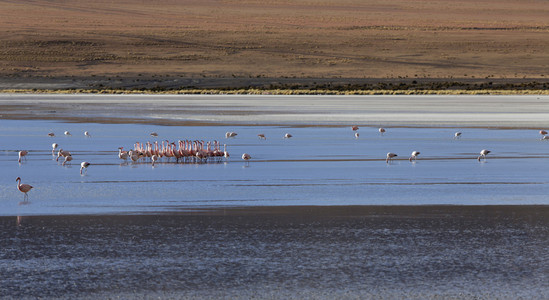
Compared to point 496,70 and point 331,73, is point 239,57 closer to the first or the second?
point 331,73

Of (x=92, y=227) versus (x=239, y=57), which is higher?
(x=239, y=57)

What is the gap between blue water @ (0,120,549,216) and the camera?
1123 centimetres

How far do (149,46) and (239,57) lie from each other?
11733 millimetres

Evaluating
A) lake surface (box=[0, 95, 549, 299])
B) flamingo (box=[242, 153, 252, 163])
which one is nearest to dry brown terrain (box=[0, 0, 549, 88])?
flamingo (box=[242, 153, 252, 163])

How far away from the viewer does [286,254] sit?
317 inches

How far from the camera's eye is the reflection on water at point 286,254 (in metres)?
6.85

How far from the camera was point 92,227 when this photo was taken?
9.30 metres

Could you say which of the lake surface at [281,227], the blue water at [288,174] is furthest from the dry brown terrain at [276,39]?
the lake surface at [281,227]

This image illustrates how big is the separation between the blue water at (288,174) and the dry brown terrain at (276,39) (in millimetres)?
61936

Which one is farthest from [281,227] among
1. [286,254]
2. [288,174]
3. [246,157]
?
[246,157]

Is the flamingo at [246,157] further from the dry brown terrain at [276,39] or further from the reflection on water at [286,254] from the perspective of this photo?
the dry brown terrain at [276,39]

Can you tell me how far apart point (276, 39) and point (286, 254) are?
99.5 m

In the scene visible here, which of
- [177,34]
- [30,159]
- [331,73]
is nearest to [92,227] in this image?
[30,159]

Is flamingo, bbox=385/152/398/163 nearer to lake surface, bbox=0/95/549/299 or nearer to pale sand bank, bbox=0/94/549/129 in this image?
lake surface, bbox=0/95/549/299
